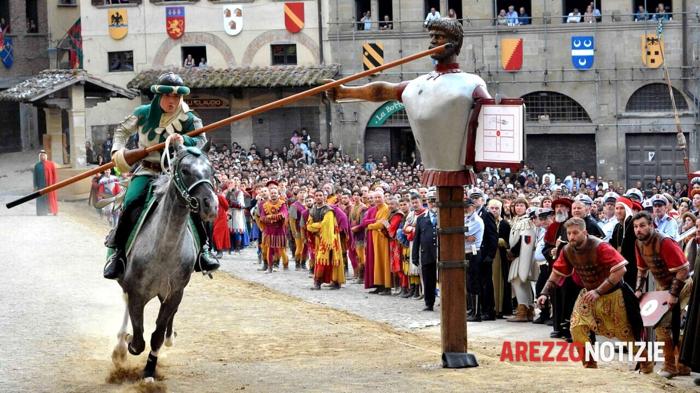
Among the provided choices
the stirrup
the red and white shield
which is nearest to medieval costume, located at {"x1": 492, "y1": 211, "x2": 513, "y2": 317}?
the red and white shield

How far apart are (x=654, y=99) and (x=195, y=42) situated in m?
17.7

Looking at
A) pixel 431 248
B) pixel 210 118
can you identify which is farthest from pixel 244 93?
pixel 431 248

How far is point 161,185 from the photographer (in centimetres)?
1355

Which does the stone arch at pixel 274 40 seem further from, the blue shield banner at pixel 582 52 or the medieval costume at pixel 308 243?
the medieval costume at pixel 308 243

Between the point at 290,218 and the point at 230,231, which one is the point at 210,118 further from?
the point at 290,218

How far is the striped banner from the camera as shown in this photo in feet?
160

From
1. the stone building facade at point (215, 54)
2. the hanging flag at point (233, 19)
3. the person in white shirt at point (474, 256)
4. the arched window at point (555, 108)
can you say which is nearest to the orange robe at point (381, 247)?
the person in white shirt at point (474, 256)

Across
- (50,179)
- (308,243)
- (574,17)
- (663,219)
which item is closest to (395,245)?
(308,243)

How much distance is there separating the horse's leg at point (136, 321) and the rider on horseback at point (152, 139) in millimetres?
417

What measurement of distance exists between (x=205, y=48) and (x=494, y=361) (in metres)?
38.8

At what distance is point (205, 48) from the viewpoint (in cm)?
5159

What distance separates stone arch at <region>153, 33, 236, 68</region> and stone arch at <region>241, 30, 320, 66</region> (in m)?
0.65

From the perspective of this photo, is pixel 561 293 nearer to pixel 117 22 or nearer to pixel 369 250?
pixel 369 250

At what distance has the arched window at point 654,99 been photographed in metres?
45.8
